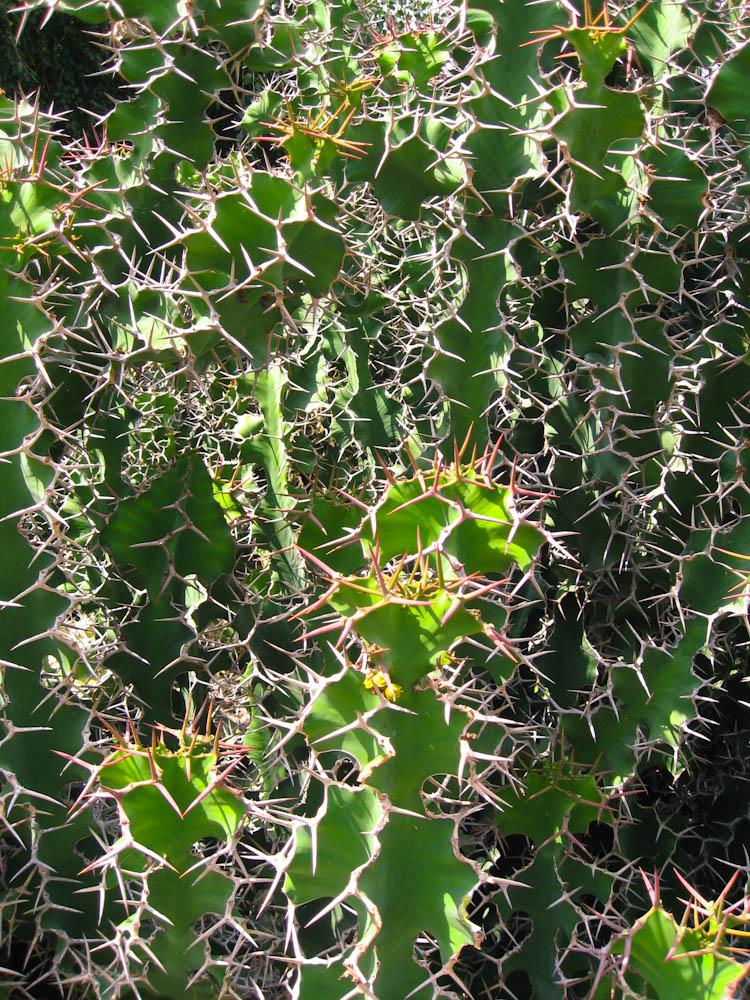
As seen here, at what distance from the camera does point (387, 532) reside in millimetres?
1216

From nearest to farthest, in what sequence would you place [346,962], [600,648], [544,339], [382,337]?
[346,962], [600,648], [544,339], [382,337]

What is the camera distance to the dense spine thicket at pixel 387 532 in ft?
3.86

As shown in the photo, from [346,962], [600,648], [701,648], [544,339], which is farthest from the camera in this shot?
[544,339]

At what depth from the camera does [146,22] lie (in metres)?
1.69

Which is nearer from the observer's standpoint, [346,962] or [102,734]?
[346,962]

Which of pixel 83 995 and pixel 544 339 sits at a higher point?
pixel 544 339

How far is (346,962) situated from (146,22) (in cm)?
163

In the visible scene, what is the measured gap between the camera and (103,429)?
1.80 metres

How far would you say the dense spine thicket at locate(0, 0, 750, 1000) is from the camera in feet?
3.86

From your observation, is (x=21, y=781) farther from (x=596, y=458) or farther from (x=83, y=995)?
(x=596, y=458)

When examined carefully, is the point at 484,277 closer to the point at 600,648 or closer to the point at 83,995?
the point at 600,648

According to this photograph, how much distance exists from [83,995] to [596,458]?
1.24 metres

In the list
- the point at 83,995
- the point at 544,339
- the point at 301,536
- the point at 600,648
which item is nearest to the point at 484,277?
the point at 544,339

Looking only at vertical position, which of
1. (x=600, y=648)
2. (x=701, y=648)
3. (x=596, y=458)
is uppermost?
(x=596, y=458)
